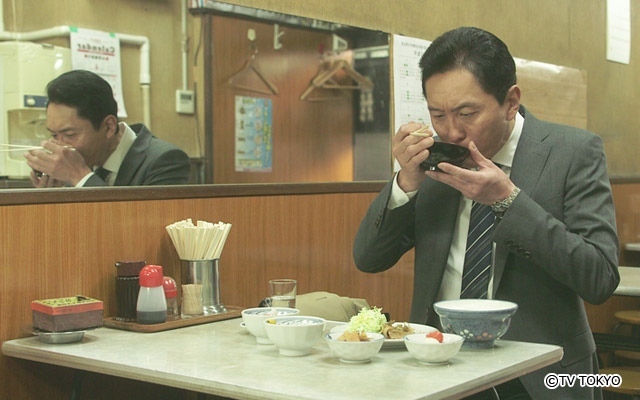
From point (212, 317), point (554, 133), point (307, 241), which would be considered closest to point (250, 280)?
point (307, 241)

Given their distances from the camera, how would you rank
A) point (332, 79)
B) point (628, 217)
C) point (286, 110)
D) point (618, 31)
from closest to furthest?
point (286, 110) → point (332, 79) → point (628, 217) → point (618, 31)

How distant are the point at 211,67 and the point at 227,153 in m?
0.40

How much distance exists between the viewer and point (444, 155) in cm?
219

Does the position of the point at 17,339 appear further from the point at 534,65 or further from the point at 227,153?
the point at 534,65

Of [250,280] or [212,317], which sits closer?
[212,317]

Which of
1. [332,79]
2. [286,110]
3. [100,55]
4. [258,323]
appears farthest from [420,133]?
[332,79]

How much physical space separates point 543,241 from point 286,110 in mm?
2213

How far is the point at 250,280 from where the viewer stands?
9.63 feet

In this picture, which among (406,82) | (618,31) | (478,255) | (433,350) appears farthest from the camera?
(618,31)

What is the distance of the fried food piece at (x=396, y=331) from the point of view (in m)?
1.83

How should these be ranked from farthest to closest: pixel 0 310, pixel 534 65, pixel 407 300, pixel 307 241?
pixel 534 65 → pixel 407 300 → pixel 307 241 → pixel 0 310

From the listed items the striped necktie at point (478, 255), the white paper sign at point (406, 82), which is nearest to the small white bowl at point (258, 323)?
the striped necktie at point (478, 255)

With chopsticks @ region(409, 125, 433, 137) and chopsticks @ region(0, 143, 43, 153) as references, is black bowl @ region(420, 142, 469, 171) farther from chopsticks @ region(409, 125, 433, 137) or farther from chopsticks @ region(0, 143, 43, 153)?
chopsticks @ region(0, 143, 43, 153)
